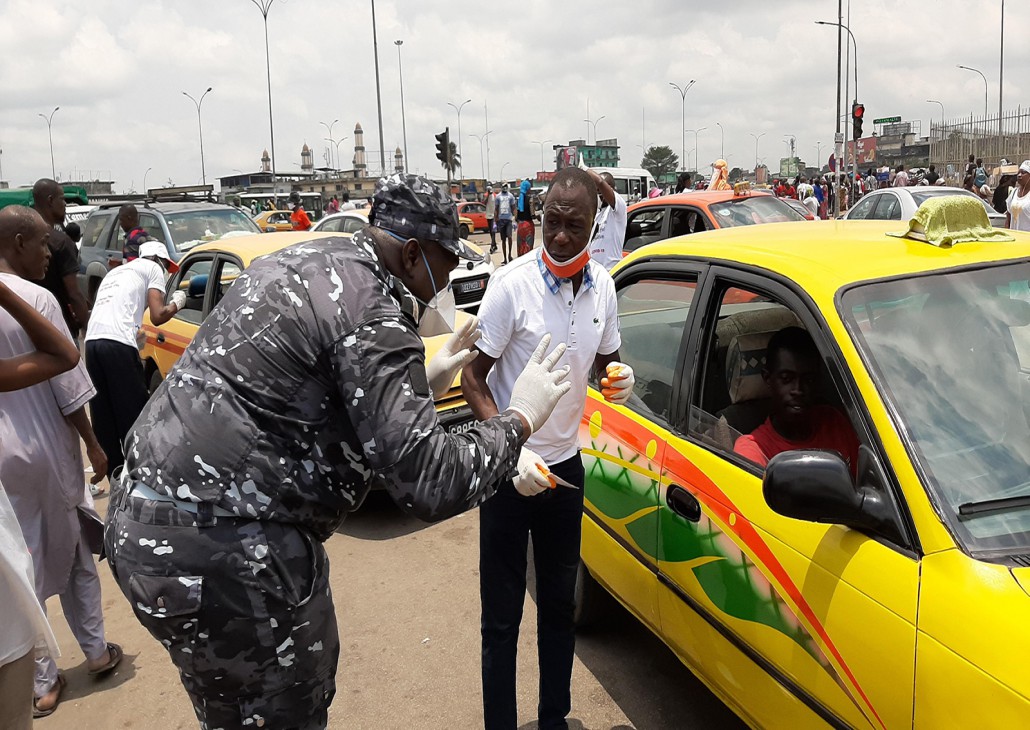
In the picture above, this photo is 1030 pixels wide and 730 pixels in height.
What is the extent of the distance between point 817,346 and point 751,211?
8.09m

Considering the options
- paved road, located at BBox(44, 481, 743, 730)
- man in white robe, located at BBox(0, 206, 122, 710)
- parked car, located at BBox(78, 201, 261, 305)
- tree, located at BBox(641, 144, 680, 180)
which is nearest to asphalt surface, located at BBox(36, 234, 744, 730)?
paved road, located at BBox(44, 481, 743, 730)

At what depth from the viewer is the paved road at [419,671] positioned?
10.9ft

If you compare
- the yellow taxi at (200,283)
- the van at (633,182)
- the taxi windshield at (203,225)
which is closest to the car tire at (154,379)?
the yellow taxi at (200,283)

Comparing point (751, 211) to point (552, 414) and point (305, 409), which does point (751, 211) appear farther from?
point (305, 409)

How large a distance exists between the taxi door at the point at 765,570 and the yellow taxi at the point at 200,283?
346 cm

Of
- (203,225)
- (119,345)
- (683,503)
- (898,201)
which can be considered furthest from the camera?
(203,225)

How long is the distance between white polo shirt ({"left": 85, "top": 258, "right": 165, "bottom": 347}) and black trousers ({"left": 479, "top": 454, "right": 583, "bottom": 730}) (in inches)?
143

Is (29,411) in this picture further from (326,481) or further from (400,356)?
(400,356)

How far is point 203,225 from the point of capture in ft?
38.8

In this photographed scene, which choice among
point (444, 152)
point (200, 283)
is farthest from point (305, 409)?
point (444, 152)

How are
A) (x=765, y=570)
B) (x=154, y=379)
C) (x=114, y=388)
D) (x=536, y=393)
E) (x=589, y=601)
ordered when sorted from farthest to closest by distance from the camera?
(x=154, y=379) → (x=114, y=388) → (x=589, y=601) → (x=765, y=570) → (x=536, y=393)

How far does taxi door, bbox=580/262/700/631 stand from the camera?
3.01 metres

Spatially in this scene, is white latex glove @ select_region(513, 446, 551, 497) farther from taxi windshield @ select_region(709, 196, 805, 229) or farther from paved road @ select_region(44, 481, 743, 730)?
taxi windshield @ select_region(709, 196, 805, 229)

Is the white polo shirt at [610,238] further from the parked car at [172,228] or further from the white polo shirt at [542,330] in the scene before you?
the white polo shirt at [542,330]
